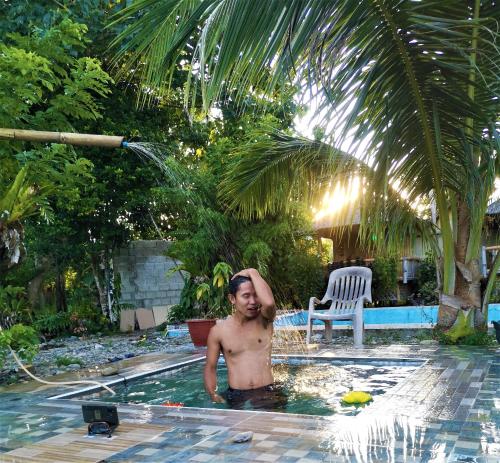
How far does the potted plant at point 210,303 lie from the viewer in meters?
7.50

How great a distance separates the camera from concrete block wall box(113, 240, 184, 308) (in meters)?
13.1

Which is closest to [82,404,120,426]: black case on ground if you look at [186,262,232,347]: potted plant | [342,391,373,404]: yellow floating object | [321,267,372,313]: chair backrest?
[342,391,373,404]: yellow floating object

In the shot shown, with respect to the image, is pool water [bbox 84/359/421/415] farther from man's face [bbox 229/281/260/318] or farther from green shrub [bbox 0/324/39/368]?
green shrub [bbox 0/324/39/368]

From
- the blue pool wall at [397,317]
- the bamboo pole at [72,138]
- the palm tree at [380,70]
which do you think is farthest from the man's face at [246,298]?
the blue pool wall at [397,317]

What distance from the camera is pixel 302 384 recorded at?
16.8 ft

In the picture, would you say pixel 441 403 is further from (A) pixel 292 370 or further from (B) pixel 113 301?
(B) pixel 113 301

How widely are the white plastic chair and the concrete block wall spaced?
19.1ft

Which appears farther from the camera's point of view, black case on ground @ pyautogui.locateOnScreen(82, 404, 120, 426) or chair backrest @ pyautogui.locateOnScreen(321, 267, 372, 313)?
chair backrest @ pyautogui.locateOnScreen(321, 267, 372, 313)

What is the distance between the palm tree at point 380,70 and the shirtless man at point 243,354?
1.54 m

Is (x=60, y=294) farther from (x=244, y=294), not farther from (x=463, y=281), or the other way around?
(x=244, y=294)

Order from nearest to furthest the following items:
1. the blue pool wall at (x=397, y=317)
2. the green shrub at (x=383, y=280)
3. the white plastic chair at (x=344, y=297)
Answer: the white plastic chair at (x=344, y=297) → the blue pool wall at (x=397, y=317) → the green shrub at (x=383, y=280)

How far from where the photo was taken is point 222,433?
9.32ft

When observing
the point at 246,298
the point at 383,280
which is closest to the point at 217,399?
the point at 246,298

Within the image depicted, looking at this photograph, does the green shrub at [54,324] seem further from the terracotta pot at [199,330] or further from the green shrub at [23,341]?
the green shrub at [23,341]
